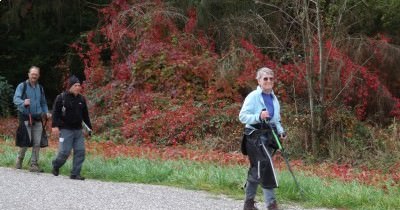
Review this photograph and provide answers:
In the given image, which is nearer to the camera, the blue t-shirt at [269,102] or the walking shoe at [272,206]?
the walking shoe at [272,206]

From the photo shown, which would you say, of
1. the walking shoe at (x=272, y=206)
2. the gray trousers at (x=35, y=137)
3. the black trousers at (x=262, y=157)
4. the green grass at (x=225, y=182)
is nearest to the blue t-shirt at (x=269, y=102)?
the black trousers at (x=262, y=157)

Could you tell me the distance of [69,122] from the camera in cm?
1095

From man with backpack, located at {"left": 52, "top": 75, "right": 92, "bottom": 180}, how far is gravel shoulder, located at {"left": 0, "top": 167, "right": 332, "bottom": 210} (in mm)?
746

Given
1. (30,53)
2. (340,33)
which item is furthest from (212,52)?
(30,53)

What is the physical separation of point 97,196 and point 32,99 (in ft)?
12.9

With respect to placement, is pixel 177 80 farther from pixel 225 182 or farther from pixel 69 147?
pixel 225 182

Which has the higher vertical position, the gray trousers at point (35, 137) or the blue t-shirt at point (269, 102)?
the blue t-shirt at point (269, 102)

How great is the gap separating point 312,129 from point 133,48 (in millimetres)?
8881

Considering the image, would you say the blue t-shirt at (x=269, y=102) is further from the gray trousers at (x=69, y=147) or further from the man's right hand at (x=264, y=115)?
the gray trousers at (x=69, y=147)

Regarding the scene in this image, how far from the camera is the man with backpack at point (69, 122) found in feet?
35.8

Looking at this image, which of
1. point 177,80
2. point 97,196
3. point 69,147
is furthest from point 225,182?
A: point 177,80

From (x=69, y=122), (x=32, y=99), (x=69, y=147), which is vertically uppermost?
(x=32, y=99)

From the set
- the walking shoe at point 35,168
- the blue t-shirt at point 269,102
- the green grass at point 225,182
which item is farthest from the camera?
the walking shoe at point 35,168

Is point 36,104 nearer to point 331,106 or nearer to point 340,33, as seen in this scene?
point 331,106
